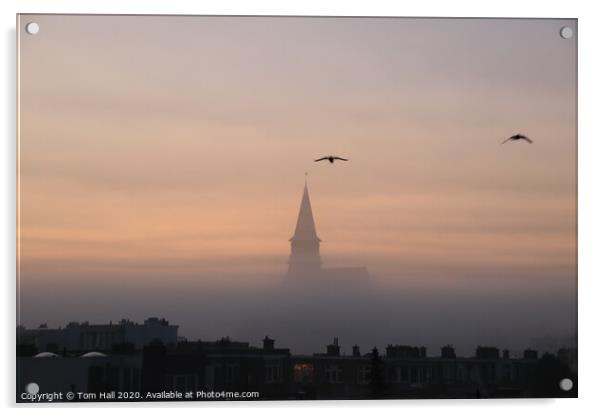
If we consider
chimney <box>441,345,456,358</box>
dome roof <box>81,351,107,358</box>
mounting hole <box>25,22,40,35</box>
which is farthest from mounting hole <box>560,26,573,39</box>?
dome roof <box>81,351,107,358</box>

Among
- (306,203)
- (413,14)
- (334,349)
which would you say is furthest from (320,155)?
(334,349)

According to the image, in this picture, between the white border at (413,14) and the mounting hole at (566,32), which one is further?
the mounting hole at (566,32)

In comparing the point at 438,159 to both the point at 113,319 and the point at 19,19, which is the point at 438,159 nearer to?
the point at 113,319

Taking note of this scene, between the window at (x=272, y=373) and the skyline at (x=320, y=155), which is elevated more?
the skyline at (x=320, y=155)

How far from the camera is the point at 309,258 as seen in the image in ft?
13.9

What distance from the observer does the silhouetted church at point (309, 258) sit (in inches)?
167

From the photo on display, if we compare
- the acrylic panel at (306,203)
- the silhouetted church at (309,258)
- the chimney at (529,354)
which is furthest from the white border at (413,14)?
the silhouetted church at (309,258)

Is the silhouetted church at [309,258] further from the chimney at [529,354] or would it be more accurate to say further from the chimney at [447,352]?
the chimney at [529,354]

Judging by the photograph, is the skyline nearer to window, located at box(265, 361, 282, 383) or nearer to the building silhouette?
the building silhouette

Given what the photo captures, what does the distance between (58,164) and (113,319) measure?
0.66m

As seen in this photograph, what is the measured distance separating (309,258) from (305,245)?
0.18 feet

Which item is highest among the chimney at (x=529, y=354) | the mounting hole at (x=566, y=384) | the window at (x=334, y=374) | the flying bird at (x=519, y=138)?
the flying bird at (x=519, y=138)

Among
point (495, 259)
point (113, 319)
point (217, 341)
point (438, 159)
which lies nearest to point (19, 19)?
point (113, 319)
